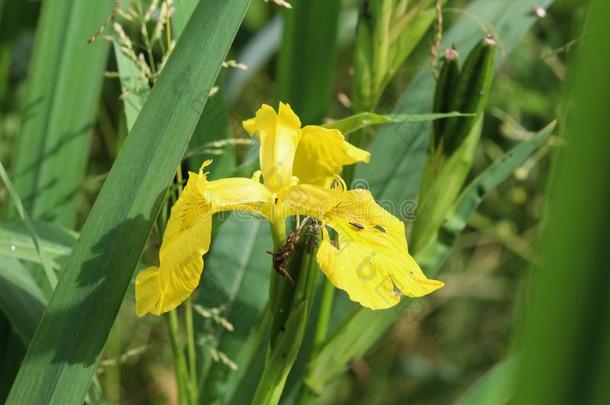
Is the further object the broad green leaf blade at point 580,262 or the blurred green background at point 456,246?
the blurred green background at point 456,246

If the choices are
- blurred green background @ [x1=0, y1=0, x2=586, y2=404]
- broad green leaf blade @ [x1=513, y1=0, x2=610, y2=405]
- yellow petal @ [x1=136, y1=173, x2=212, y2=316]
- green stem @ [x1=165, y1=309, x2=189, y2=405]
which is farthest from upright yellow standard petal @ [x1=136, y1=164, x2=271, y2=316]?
blurred green background @ [x1=0, y1=0, x2=586, y2=404]

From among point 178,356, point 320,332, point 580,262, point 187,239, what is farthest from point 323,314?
point 580,262

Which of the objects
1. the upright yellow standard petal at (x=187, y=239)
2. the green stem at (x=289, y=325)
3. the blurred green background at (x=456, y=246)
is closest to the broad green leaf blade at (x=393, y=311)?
the green stem at (x=289, y=325)

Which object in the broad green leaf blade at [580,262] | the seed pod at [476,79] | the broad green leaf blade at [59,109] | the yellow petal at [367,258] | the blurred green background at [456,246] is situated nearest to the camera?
the broad green leaf blade at [580,262]

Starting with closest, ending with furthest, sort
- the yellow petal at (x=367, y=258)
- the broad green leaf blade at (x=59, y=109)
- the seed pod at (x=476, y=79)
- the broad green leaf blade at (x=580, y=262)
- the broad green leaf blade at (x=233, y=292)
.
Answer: the broad green leaf blade at (x=580, y=262)
the yellow petal at (x=367, y=258)
the seed pod at (x=476, y=79)
the broad green leaf blade at (x=233, y=292)
the broad green leaf blade at (x=59, y=109)

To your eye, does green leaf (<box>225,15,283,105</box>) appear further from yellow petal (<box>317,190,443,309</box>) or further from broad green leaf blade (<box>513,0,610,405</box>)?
broad green leaf blade (<box>513,0,610,405</box>)

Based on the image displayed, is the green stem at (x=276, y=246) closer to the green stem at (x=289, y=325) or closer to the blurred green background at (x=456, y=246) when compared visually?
the green stem at (x=289, y=325)

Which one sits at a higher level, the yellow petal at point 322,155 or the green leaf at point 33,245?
the yellow petal at point 322,155
